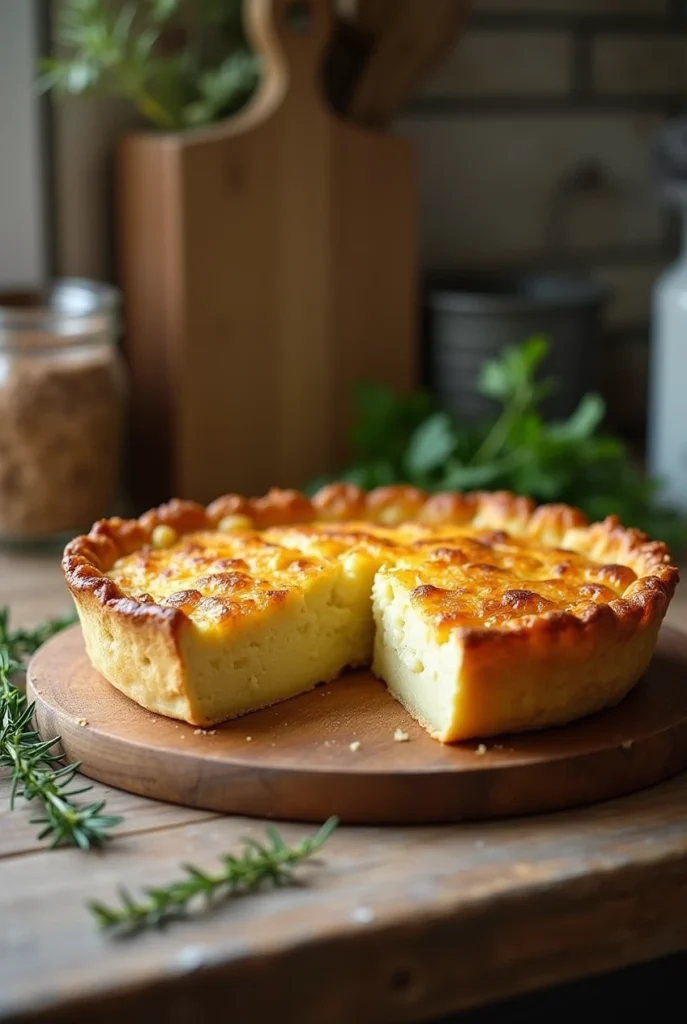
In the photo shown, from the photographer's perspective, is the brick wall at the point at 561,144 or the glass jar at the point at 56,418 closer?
the glass jar at the point at 56,418

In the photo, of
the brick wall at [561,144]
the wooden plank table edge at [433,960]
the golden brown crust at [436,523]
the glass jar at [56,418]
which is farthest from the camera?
the brick wall at [561,144]

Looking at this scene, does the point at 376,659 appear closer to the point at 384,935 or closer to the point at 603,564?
the point at 603,564

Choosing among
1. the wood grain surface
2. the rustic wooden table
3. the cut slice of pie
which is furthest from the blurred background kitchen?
the rustic wooden table

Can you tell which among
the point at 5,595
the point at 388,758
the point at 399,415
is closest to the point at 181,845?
the point at 388,758

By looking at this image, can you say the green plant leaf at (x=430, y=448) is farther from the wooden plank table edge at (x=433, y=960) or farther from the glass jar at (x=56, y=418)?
the wooden plank table edge at (x=433, y=960)

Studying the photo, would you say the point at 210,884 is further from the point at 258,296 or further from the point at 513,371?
the point at 258,296

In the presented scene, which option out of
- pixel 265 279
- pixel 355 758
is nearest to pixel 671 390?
pixel 265 279

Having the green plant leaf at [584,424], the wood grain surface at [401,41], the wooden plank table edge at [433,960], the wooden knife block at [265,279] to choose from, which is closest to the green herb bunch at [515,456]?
the green plant leaf at [584,424]
